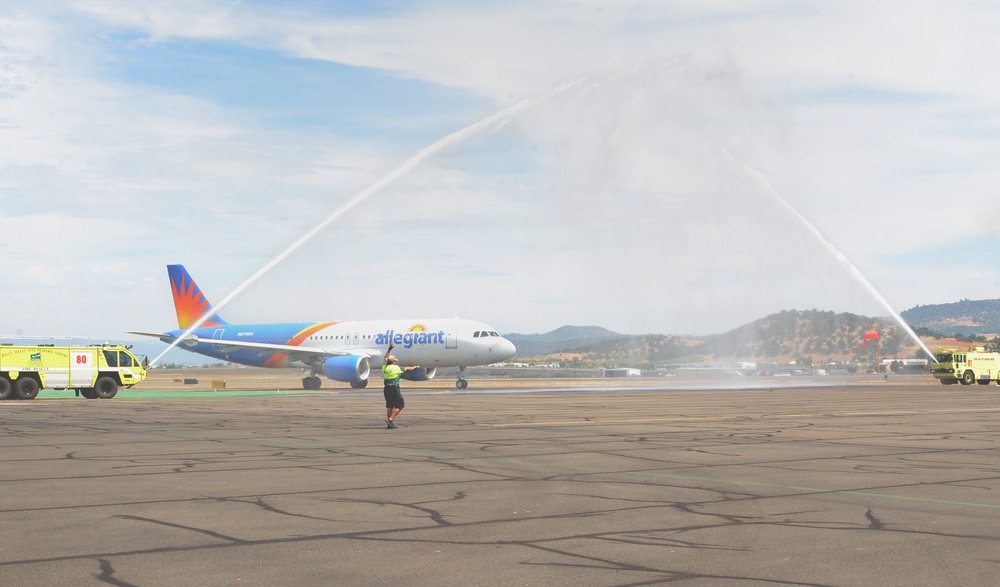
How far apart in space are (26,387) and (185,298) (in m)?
28.6

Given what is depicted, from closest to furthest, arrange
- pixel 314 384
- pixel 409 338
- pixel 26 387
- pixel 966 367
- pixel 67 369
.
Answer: pixel 26 387, pixel 67 369, pixel 409 338, pixel 314 384, pixel 966 367

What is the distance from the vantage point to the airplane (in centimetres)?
5878

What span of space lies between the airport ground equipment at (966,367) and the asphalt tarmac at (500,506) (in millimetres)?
46512

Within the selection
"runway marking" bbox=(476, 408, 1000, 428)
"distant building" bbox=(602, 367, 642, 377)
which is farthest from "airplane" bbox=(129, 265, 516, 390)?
"distant building" bbox=(602, 367, 642, 377)

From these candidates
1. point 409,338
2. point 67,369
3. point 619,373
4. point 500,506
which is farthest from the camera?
point 619,373

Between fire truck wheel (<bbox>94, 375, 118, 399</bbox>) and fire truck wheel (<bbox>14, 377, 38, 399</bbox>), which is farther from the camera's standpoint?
fire truck wheel (<bbox>94, 375, 118, 399</bbox>)

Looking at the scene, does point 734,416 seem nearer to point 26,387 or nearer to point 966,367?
point 26,387

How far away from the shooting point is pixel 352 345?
62.8 m

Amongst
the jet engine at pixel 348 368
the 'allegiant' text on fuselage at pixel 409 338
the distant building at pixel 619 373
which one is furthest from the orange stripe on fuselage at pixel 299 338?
the distant building at pixel 619 373

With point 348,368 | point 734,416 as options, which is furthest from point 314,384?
point 734,416

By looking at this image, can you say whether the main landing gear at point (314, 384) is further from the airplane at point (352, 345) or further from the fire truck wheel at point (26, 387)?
the fire truck wheel at point (26, 387)

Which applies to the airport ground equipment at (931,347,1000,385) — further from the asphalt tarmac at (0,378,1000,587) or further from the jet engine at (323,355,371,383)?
the asphalt tarmac at (0,378,1000,587)

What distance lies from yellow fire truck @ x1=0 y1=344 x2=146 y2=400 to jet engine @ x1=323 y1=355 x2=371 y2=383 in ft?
40.6

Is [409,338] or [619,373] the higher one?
[409,338]
